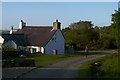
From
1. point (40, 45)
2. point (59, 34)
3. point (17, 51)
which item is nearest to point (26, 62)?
point (17, 51)

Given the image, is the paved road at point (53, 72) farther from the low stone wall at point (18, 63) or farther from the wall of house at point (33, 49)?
the wall of house at point (33, 49)

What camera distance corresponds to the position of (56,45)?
49312 millimetres

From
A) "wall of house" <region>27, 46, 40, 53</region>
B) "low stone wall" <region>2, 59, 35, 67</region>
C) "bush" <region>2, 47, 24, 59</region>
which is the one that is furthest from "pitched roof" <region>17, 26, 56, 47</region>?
"low stone wall" <region>2, 59, 35, 67</region>

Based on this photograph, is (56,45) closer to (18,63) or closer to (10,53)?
(10,53)

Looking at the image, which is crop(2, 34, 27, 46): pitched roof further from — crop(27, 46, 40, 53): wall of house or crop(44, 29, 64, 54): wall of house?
crop(44, 29, 64, 54): wall of house

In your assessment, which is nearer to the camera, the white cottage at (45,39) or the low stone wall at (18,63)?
the low stone wall at (18,63)

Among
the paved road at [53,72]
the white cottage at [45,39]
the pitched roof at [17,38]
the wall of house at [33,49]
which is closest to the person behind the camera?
the paved road at [53,72]

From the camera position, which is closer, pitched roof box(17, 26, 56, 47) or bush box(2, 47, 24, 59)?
bush box(2, 47, 24, 59)

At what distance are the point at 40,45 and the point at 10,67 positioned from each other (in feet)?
69.4

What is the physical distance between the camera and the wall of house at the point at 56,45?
47356 mm

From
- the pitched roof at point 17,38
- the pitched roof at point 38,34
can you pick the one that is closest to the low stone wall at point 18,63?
the pitched roof at point 38,34

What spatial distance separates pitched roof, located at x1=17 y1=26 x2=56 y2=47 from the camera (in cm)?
4731

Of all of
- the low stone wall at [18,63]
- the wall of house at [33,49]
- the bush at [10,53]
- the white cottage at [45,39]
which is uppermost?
the white cottage at [45,39]

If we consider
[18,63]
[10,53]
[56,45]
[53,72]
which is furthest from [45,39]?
[53,72]
